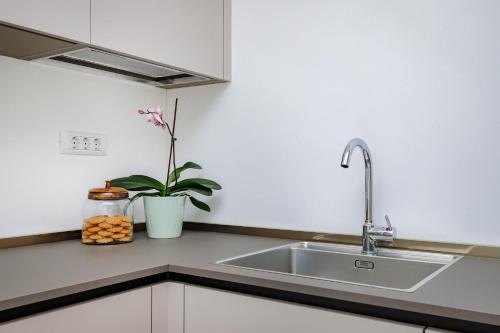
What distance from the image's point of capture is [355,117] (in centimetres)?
168

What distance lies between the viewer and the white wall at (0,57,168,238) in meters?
1.59

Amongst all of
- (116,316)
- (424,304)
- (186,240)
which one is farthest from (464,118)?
(116,316)

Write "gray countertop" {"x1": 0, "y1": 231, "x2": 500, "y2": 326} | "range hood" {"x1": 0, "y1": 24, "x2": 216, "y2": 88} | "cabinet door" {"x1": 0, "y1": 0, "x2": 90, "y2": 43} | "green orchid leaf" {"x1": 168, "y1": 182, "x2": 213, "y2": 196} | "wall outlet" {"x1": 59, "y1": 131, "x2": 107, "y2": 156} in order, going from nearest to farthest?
"gray countertop" {"x1": 0, "y1": 231, "x2": 500, "y2": 326}
"cabinet door" {"x1": 0, "y1": 0, "x2": 90, "y2": 43}
"range hood" {"x1": 0, "y1": 24, "x2": 216, "y2": 88}
"wall outlet" {"x1": 59, "y1": 131, "x2": 107, "y2": 156}
"green orchid leaf" {"x1": 168, "y1": 182, "x2": 213, "y2": 196}

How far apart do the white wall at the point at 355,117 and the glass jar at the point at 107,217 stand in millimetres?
444

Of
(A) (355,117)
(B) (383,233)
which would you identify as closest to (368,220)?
(B) (383,233)

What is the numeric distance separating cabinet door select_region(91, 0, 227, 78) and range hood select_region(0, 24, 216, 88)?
0.13ft

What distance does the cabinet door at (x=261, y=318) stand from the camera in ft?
3.32

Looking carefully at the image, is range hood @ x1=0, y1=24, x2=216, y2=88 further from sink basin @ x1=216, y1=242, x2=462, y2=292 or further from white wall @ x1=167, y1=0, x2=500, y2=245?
sink basin @ x1=216, y1=242, x2=462, y2=292

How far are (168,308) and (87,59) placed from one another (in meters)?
0.92

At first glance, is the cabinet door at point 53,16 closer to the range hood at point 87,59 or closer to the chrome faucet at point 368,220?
the range hood at point 87,59

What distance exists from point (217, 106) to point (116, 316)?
1.08 m

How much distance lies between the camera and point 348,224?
5.52 feet

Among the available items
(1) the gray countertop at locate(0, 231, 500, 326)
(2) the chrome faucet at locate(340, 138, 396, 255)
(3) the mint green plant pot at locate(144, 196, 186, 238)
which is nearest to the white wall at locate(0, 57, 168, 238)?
(1) the gray countertop at locate(0, 231, 500, 326)

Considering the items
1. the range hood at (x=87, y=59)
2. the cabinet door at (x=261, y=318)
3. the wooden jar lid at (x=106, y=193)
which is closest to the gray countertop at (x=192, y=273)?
the cabinet door at (x=261, y=318)
